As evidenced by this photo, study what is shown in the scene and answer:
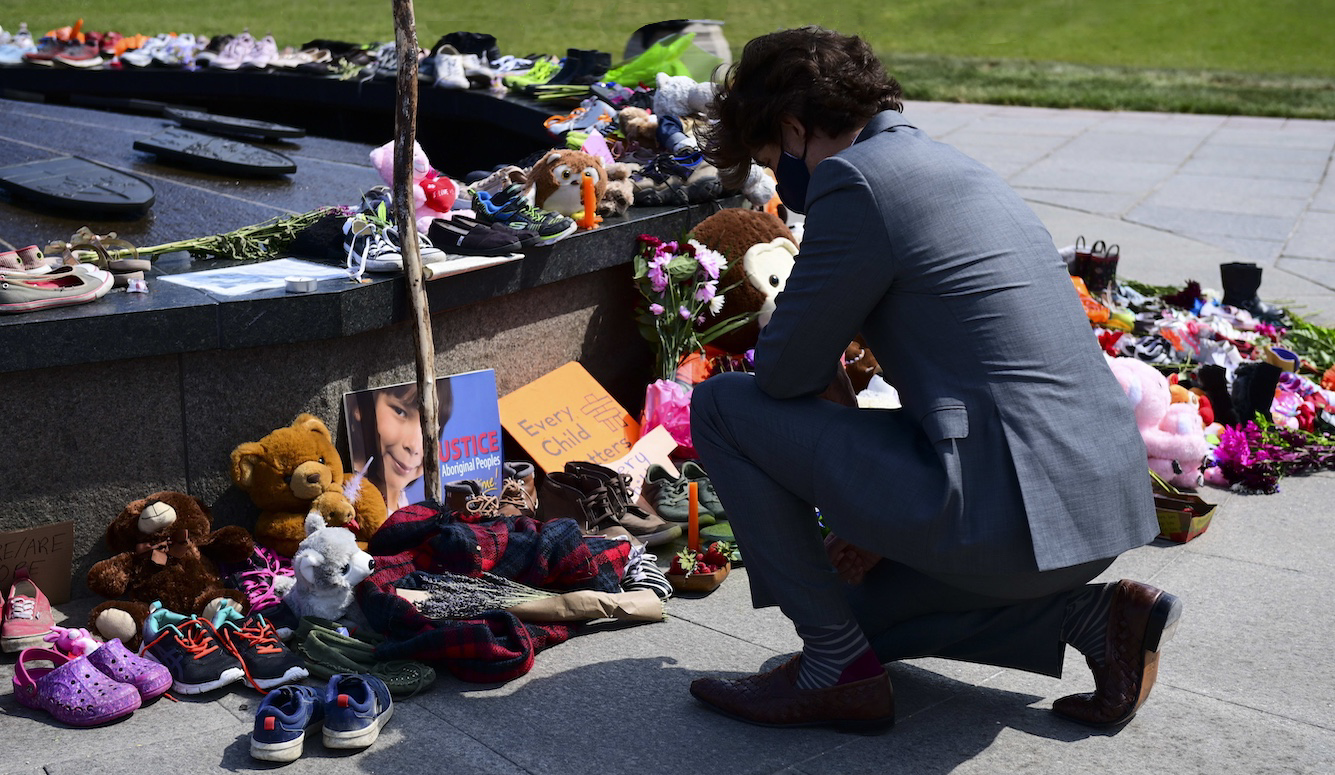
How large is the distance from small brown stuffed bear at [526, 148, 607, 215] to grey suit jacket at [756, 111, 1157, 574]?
2.11 m

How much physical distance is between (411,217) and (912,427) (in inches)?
69.2

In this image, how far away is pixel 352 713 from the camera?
2.65m

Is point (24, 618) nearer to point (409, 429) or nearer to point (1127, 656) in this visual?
point (409, 429)

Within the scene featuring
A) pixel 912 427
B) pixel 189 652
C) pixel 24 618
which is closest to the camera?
pixel 912 427

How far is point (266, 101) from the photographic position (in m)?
8.41

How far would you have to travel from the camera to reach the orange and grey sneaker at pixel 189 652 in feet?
9.57

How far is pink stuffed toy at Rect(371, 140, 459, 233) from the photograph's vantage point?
4.09 meters

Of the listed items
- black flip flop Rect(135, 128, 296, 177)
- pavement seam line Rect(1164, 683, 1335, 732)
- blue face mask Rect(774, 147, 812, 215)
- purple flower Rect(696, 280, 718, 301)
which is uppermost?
blue face mask Rect(774, 147, 812, 215)

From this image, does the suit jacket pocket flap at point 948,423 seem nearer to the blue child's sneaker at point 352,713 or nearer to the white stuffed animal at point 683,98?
the blue child's sneaker at point 352,713

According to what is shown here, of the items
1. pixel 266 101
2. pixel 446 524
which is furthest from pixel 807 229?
pixel 266 101

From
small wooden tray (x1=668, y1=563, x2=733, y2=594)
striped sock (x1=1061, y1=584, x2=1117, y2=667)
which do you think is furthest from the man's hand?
small wooden tray (x1=668, y1=563, x2=733, y2=594)

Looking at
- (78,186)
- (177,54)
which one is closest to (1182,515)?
(78,186)

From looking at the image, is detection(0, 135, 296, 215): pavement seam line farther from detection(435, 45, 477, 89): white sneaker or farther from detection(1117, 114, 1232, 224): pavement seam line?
detection(1117, 114, 1232, 224): pavement seam line

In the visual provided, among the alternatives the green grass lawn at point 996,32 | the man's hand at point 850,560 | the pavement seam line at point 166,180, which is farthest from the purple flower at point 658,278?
the green grass lawn at point 996,32
